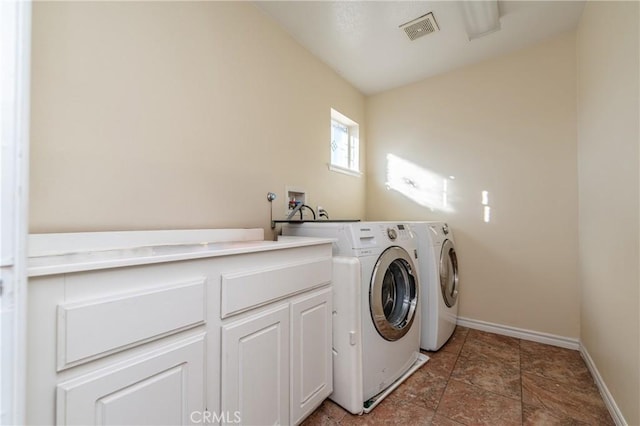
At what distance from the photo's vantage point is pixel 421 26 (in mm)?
2070

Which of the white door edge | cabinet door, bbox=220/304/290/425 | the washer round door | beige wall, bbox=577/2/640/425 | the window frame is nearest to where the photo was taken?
the white door edge

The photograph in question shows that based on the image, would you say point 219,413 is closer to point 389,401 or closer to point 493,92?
point 389,401

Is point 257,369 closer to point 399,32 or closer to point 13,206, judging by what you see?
point 13,206

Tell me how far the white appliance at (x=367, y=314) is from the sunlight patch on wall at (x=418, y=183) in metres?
1.12

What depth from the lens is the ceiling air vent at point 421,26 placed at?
6.54 feet

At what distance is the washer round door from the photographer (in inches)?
60.4

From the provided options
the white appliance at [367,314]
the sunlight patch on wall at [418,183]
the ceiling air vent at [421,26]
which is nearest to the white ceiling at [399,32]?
the ceiling air vent at [421,26]

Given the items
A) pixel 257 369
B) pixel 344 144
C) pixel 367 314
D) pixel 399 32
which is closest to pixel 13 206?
pixel 257 369

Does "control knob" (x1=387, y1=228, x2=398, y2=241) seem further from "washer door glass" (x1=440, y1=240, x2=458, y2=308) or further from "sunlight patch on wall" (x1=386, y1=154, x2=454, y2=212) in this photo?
"sunlight patch on wall" (x1=386, y1=154, x2=454, y2=212)

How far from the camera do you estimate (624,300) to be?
1.30m

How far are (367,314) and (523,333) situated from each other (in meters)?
1.75

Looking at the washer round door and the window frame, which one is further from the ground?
the window frame

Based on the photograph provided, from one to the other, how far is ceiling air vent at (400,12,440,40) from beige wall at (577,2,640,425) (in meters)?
0.93

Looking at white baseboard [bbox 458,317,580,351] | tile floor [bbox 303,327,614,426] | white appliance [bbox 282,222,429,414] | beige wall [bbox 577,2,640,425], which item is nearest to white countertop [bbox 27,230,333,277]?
white appliance [bbox 282,222,429,414]
